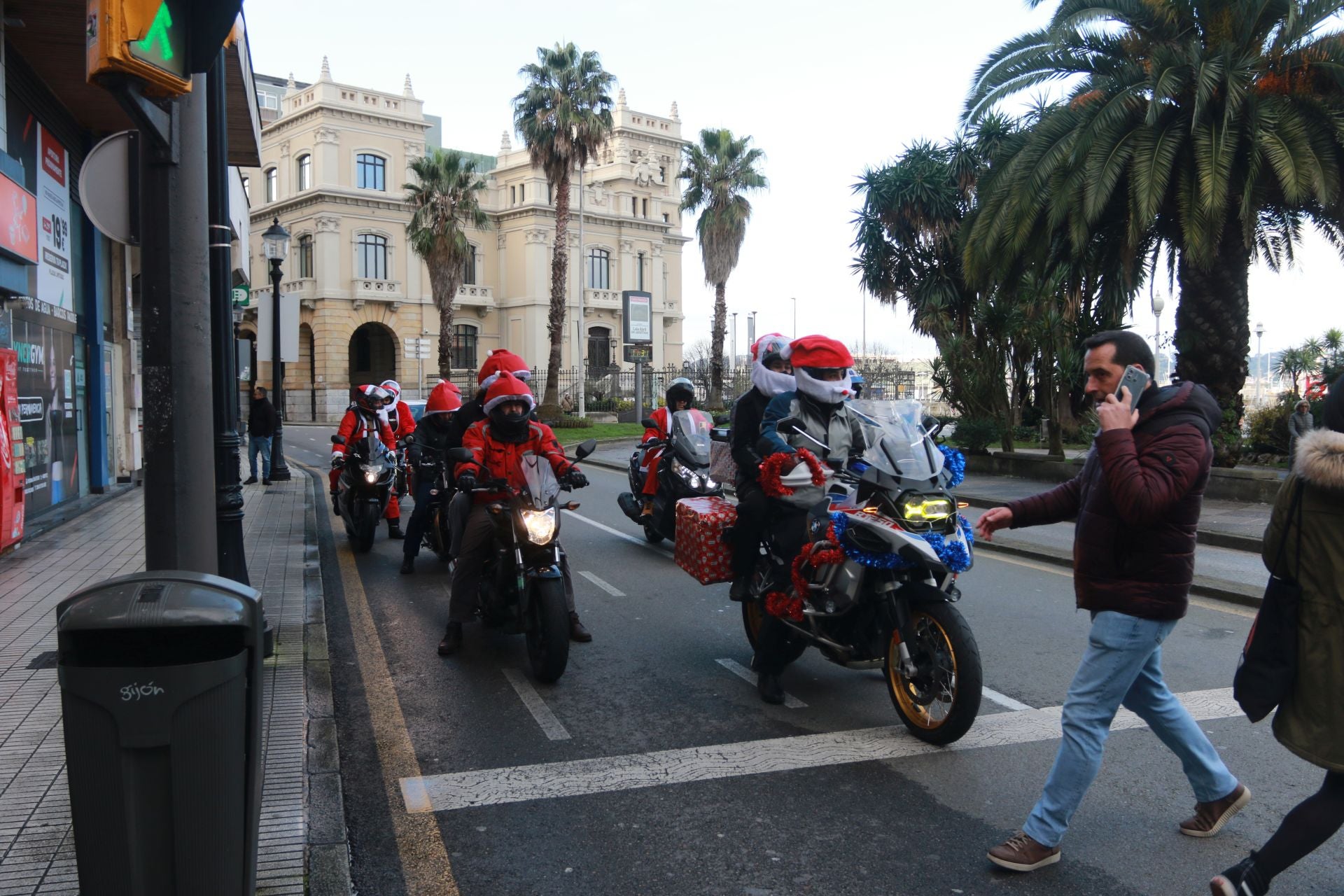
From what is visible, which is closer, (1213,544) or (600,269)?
(1213,544)

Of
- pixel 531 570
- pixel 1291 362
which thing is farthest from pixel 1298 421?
pixel 1291 362

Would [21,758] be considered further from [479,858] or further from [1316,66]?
[1316,66]

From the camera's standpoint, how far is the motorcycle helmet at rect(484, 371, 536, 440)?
6.76 m

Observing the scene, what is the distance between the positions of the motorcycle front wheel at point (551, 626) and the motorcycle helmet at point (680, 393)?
5.27 m

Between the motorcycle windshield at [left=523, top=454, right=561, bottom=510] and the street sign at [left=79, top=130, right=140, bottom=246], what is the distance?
2683 millimetres

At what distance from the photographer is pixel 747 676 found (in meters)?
6.37

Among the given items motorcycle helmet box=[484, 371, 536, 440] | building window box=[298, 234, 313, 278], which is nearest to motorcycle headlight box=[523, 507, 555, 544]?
motorcycle helmet box=[484, 371, 536, 440]

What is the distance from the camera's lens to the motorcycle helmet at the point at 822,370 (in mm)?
5637

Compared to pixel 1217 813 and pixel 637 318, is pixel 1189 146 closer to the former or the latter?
pixel 1217 813

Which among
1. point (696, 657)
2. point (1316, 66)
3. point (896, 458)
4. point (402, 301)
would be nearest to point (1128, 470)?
point (896, 458)

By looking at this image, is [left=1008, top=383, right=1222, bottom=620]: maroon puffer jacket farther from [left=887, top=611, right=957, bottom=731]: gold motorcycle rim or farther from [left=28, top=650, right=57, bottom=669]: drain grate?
[left=28, top=650, right=57, bottom=669]: drain grate

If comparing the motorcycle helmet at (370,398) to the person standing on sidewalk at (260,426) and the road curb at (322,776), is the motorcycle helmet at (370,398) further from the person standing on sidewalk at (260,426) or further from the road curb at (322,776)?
the person standing on sidewalk at (260,426)

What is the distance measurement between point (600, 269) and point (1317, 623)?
61523 millimetres

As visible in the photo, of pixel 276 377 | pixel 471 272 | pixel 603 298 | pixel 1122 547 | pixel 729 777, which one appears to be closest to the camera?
pixel 1122 547
